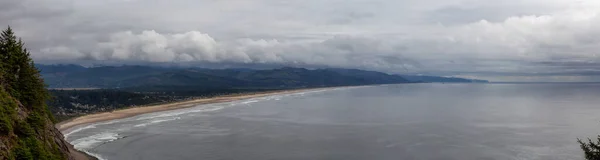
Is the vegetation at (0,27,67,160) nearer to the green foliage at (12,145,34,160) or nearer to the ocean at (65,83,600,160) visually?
the green foliage at (12,145,34,160)

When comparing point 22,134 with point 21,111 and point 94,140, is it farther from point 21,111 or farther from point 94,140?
point 94,140

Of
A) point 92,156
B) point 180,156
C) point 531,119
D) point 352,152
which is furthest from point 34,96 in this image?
point 531,119

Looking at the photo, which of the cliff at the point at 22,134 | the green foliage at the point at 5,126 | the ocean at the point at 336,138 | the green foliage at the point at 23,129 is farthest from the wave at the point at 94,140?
the green foliage at the point at 5,126

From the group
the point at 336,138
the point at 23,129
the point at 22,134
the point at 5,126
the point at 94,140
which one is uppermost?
the point at 5,126

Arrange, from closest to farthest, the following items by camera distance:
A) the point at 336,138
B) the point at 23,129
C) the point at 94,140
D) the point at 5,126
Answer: the point at 5,126 < the point at 23,129 < the point at 94,140 < the point at 336,138

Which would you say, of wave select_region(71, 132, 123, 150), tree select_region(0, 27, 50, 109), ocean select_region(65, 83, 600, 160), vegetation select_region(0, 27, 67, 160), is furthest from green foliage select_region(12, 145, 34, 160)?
wave select_region(71, 132, 123, 150)

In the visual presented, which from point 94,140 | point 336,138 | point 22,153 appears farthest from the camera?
point 336,138

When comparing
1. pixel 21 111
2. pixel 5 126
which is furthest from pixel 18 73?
pixel 5 126

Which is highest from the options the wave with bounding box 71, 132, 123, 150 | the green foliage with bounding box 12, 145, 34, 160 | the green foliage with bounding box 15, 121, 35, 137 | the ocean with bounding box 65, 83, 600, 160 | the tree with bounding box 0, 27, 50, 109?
the tree with bounding box 0, 27, 50, 109

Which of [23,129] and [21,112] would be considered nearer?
[23,129]
